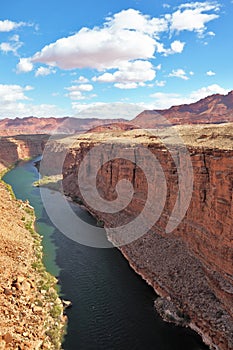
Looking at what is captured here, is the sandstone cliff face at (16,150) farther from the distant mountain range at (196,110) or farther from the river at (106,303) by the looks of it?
the river at (106,303)

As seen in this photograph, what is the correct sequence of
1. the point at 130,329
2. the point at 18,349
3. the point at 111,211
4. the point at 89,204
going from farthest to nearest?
the point at 89,204 < the point at 111,211 < the point at 130,329 < the point at 18,349

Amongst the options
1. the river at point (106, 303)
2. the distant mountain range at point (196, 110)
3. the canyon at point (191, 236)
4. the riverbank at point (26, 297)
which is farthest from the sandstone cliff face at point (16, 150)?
the canyon at point (191, 236)

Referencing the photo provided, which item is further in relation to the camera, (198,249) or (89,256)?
(89,256)

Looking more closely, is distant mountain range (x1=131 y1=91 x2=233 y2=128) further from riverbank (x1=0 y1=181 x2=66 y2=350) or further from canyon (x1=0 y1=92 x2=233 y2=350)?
riverbank (x1=0 y1=181 x2=66 y2=350)

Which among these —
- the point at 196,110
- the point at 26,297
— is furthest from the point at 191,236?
the point at 196,110

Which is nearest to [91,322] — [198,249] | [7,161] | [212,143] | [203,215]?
[198,249]

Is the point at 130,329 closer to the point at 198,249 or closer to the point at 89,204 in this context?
the point at 198,249

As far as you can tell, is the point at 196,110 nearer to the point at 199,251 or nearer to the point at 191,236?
the point at 191,236
